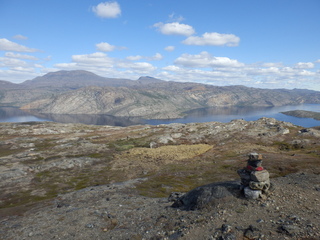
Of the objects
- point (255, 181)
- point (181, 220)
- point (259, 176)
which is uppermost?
point (259, 176)

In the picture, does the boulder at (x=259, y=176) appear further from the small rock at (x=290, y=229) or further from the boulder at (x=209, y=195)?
the small rock at (x=290, y=229)

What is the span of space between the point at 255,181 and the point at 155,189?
80.3 feet

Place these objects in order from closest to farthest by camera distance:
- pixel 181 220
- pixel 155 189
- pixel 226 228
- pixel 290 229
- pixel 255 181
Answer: pixel 290 229 → pixel 226 228 → pixel 181 220 → pixel 255 181 → pixel 155 189

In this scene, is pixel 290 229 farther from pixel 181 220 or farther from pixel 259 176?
pixel 181 220

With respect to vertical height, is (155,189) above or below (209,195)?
below

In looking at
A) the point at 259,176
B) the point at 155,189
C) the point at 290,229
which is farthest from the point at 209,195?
the point at 155,189

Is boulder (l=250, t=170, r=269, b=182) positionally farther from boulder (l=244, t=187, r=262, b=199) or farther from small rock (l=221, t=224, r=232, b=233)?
small rock (l=221, t=224, r=232, b=233)

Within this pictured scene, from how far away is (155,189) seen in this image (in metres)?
44.1

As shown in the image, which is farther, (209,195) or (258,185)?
(209,195)

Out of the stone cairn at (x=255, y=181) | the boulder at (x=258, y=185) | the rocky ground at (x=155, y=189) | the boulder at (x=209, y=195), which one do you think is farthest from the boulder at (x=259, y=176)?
the boulder at (x=209, y=195)

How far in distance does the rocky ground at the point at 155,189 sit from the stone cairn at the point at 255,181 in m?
0.86

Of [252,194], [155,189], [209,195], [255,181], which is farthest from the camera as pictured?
[155,189]

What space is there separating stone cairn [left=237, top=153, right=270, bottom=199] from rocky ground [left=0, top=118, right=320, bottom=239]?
2.83 feet

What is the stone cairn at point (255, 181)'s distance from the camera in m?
24.2
